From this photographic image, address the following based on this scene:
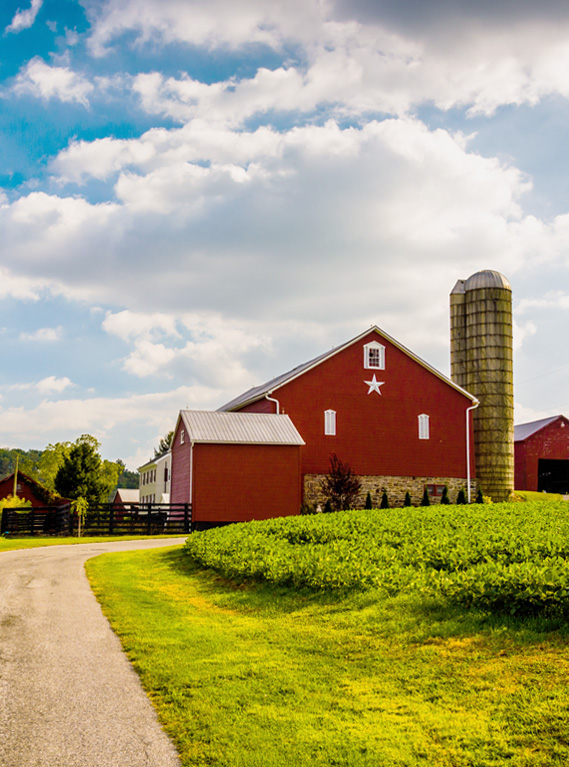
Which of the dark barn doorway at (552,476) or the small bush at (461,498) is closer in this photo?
the small bush at (461,498)

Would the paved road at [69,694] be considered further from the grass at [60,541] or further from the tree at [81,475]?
the tree at [81,475]

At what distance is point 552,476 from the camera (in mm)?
48625

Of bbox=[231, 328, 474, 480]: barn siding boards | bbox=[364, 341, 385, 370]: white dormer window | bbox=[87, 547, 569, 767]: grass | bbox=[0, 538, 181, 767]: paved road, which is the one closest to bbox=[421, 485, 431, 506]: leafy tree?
bbox=[231, 328, 474, 480]: barn siding boards

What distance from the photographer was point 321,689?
22.0 feet

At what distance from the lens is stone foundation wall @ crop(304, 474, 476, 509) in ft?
112

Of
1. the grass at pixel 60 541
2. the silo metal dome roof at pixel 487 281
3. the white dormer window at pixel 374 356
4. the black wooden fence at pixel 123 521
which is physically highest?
the silo metal dome roof at pixel 487 281

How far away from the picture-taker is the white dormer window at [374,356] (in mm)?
36469

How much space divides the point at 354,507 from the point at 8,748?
98.7ft

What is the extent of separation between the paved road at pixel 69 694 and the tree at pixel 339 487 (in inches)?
871

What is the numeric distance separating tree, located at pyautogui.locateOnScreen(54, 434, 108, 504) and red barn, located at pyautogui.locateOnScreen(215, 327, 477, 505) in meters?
20.9

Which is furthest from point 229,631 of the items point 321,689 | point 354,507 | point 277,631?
point 354,507

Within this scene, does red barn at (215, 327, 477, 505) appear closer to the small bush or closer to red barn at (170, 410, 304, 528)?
the small bush

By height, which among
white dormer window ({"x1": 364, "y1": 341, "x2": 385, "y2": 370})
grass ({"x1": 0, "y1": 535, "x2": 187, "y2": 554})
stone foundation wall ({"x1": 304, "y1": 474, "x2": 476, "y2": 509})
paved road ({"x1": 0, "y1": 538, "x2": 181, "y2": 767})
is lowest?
grass ({"x1": 0, "y1": 535, "x2": 187, "y2": 554})

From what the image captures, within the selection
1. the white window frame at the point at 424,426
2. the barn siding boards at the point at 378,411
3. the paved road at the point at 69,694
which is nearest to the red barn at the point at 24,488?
the barn siding boards at the point at 378,411
